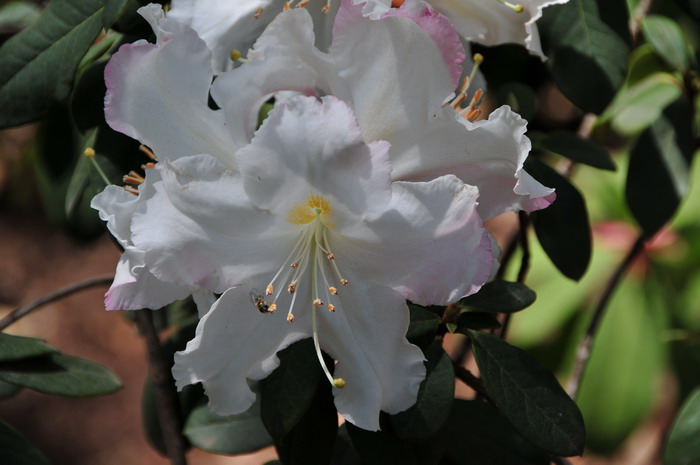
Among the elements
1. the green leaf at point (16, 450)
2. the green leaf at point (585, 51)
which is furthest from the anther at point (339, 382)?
the green leaf at point (585, 51)

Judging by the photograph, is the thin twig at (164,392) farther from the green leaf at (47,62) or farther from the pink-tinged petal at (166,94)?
the pink-tinged petal at (166,94)

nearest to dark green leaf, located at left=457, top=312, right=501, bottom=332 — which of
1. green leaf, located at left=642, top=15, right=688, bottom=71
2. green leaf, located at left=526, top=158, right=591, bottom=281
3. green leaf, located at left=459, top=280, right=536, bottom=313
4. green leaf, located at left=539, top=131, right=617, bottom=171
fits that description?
green leaf, located at left=459, top=280, right=536, bottom=313

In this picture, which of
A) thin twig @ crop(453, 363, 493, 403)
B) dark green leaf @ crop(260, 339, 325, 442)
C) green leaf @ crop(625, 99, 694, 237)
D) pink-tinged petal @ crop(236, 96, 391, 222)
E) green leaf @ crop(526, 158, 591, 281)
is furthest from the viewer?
green leaf @ crop(625, 99, 694, 237)

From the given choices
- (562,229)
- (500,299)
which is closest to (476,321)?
(500,299)

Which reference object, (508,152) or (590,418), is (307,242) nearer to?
(508,152)

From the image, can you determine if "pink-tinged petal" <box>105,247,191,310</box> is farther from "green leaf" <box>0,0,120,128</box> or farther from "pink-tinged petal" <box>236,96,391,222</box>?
"green leaf" <box>0,0,120,128</box>

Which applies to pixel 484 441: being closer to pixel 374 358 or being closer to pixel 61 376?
pixel 374 358
